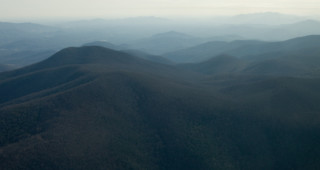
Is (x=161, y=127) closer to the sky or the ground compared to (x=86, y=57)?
closer to the ground

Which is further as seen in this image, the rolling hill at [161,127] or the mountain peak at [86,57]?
the mountain peak at [86,57]

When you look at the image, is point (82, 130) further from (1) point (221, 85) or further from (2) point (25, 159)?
(1) point (221, 85)

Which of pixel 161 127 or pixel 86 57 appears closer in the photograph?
pixel 161 127

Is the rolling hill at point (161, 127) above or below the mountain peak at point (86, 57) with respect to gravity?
below

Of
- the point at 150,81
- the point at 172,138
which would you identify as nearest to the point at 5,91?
the point at 150,81

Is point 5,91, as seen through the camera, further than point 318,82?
Yes

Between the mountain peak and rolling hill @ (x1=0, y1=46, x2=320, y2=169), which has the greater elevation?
the mountain peak

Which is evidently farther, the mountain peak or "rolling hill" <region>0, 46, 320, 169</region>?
the mountain peak

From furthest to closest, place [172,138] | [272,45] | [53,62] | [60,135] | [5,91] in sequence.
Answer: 1. [272,45]
2. [53,62]
3. [5,91]
4. [172,138]
5. [60,135]
